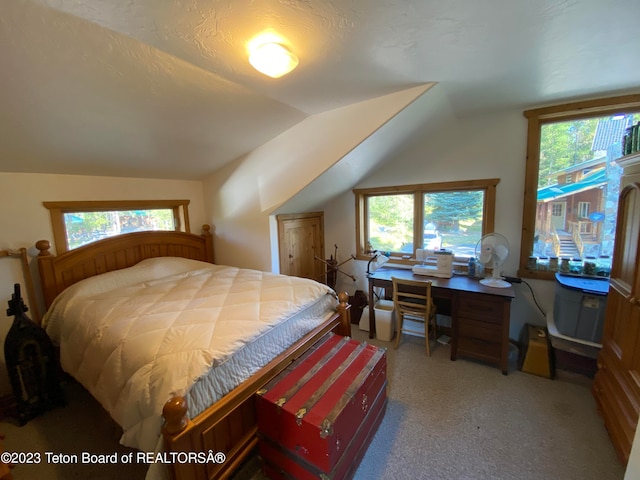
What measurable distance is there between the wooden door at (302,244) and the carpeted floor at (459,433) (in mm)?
1644

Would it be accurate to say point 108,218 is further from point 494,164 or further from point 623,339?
point 623,339

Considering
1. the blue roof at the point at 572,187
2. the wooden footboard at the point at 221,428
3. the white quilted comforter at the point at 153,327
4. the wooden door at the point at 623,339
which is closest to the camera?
the wooden footboard at the point at 221,428

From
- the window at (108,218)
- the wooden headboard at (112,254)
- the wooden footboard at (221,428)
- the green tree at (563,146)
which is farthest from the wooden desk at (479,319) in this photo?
the window at (108,218)

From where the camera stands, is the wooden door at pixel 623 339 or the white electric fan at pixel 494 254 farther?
the white electric fan at pixel 494 254

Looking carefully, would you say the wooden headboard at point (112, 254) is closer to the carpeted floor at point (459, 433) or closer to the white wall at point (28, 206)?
the white wall at point (28, 206)

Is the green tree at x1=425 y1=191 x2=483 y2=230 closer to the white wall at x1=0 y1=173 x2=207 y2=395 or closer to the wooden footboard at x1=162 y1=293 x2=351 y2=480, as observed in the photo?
the wooden footboard at x1=162 y1=293 x2=351 y2=480

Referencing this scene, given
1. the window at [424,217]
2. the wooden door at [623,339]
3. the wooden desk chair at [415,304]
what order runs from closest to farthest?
1. the wooden door at [623,339]
2. the wooden desk chair at [415,304]
3. the window at [424,217]

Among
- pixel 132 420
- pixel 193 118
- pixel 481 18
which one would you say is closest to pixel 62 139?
pixel 193 118

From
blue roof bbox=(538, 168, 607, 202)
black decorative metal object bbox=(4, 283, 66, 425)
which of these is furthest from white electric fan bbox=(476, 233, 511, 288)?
black decorative metal object bbox=(4, 283, 66, 425)

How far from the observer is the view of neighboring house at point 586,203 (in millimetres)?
2223

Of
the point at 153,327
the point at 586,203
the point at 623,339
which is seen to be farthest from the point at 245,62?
the point at 586,203

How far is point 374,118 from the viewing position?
213 centimetres

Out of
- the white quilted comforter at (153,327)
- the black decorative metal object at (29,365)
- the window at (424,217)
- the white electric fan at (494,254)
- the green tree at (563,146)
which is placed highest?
the green tree at (563,146)

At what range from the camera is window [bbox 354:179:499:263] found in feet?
9.34
